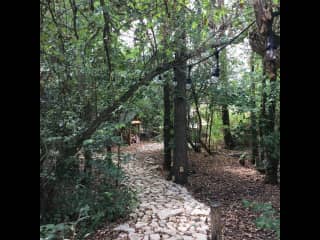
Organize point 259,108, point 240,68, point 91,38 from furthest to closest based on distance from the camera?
1. point 240,68
2. point 259,108
3. point 91,38

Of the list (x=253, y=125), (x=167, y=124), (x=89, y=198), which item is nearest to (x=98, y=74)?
(x=89, y=198)

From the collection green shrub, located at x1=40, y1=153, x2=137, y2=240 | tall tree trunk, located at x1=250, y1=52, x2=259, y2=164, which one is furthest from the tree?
green shrub, located at x1=40, y1=153, x2=137, y2=240

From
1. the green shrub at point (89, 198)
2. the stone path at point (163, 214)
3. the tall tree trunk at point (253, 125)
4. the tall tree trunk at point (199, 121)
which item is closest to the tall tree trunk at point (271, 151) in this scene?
the tall tree trunk at point (253, 125)

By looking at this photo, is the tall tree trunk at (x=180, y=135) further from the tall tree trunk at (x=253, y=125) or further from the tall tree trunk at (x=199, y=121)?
the tall tree trunk at (x=253, y=125)

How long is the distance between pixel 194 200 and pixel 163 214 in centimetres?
92

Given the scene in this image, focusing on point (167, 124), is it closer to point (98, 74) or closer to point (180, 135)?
point (180, 135)

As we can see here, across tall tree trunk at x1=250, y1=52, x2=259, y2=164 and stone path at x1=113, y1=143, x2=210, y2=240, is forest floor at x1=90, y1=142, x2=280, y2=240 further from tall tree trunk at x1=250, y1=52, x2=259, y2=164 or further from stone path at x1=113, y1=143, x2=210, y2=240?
tall tree trunk at x1=250, y1=52, x2=259, y2=164

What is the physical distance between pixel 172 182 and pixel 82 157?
8.73 feet

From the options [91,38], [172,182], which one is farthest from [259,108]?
[91,38]

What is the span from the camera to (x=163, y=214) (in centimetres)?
410
